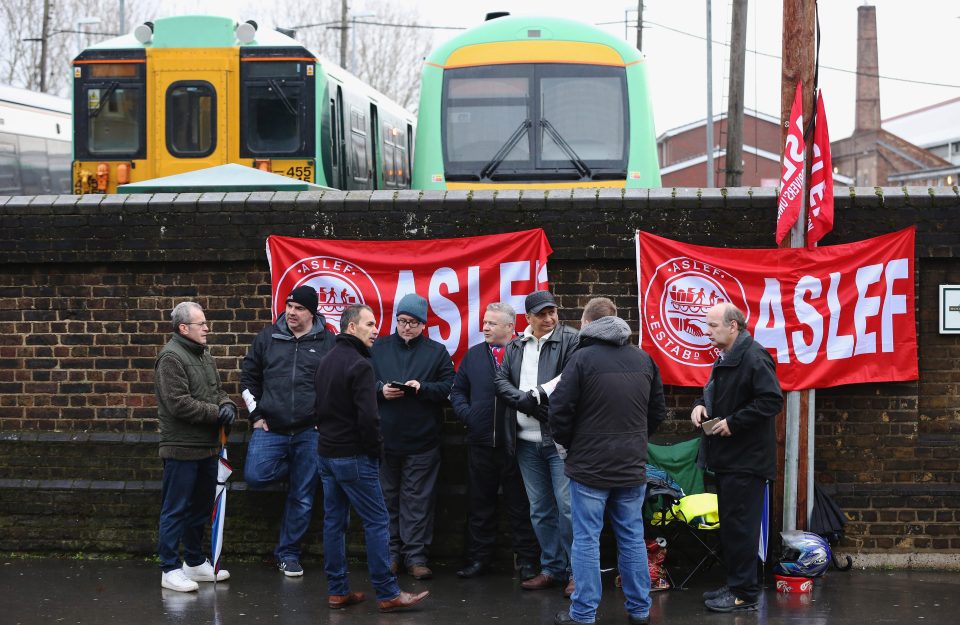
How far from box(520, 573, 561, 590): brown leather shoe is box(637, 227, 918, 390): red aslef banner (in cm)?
164

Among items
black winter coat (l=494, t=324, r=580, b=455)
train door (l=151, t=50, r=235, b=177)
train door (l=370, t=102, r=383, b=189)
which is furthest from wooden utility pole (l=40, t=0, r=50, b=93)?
black winter coat (l=494, t=324, r=580, b=455)

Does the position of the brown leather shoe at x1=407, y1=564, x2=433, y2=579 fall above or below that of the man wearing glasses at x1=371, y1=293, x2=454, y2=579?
below

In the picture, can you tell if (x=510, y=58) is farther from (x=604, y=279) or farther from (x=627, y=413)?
(x=627, y=413)

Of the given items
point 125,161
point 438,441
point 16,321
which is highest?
point 125,161

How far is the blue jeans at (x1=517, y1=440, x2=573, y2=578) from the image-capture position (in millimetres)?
7488

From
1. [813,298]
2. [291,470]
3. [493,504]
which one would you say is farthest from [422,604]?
[813,298]

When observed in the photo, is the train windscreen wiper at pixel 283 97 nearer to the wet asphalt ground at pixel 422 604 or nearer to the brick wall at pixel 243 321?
the brick wall at pixel 243 321

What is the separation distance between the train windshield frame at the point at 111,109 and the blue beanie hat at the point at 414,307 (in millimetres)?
7396

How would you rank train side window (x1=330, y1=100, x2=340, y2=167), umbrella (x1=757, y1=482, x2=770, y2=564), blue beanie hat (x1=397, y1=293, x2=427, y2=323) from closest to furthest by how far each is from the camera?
umbrella (x1=757, y1=482, x2=770, y2=564) → blue beanie hat (x1=397, y1=293, x2=427, y2=323) → train side window (x1=330, y1=100, x2=340, y2=167)

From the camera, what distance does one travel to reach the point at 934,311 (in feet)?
27.4

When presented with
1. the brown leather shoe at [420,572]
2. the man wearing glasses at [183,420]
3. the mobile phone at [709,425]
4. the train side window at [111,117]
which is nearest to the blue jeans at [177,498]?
the man wearing glasses at [183,420]

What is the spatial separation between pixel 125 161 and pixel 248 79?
5.80 feet

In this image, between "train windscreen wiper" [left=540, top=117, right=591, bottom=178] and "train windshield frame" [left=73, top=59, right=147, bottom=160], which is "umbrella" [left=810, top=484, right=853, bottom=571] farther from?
"train windshield frame" [left=73, top=59, right=147, bottom=160]

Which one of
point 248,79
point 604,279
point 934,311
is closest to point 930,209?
point 934,311
